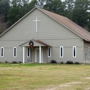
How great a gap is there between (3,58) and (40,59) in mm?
6682

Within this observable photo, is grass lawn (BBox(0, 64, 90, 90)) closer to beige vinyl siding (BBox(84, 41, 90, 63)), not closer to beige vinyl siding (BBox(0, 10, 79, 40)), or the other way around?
beige vinyl siding (BBox(84, 41, 90, 63))

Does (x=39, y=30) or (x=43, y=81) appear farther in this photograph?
(x=39, y=30)

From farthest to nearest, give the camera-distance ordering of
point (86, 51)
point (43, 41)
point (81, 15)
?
point (81, 15) < point (43, 41) < point (86, 51)

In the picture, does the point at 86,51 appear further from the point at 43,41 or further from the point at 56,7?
the point at 56,7

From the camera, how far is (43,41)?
40.1 meters

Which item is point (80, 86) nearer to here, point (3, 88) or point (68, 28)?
point (3, 88)

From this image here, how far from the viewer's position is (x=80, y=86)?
554 inches

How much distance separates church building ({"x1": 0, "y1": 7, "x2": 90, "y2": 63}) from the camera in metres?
38.4

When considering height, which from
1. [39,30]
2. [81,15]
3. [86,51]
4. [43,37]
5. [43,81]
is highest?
[81,15]

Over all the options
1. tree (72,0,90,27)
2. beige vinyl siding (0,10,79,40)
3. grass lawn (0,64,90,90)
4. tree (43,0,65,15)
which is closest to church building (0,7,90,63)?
beige vinyl siding (0,10,79,40)

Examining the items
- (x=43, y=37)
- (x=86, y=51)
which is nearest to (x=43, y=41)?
(x=43, y=37)

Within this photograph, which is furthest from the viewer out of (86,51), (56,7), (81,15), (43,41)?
(56,7)

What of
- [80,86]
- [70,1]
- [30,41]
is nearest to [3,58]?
[30,41]

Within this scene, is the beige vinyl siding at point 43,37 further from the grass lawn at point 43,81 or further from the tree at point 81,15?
the tree at point 81,15
